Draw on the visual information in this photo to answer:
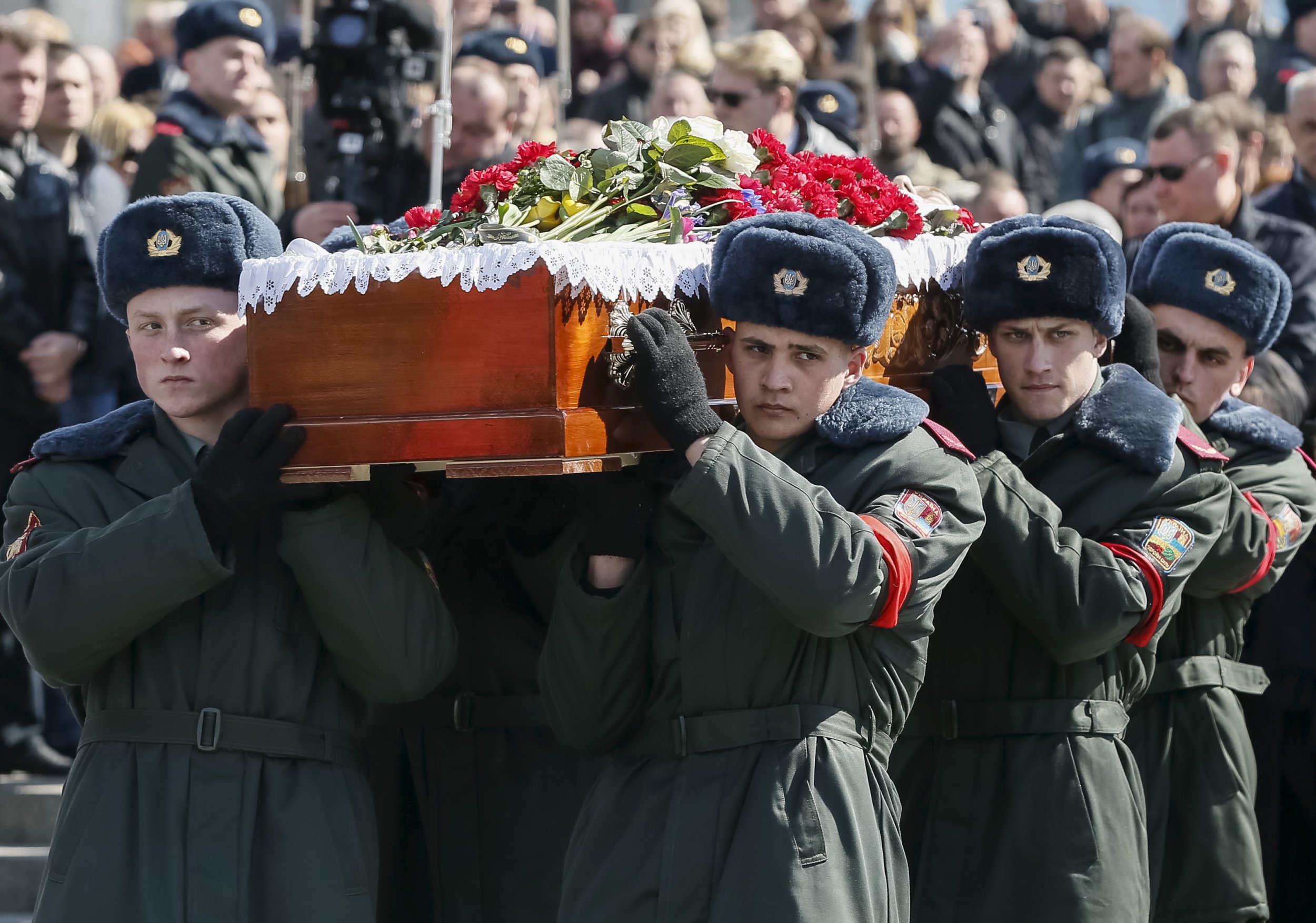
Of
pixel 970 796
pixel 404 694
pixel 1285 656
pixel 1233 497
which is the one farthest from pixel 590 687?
pixel 1285 656

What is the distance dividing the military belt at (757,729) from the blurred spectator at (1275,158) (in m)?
5.76

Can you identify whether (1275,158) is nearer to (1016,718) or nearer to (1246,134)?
(1246,134)

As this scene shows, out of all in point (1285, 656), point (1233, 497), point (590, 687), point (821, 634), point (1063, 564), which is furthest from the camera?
point (1285, 656)

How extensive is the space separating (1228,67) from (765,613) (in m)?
7.29

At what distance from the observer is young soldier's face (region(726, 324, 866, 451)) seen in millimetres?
3717

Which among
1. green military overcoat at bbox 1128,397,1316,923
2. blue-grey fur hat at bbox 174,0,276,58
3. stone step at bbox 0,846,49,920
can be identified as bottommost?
stone step at bbox 0,846,49,920

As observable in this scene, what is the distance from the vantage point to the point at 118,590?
142 inches

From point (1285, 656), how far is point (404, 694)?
300 cm

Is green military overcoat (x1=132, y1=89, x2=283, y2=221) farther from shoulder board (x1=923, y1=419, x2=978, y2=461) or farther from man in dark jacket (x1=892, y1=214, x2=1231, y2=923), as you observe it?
shoulder board (x1=923, y1=419, x2=978, y2=461)

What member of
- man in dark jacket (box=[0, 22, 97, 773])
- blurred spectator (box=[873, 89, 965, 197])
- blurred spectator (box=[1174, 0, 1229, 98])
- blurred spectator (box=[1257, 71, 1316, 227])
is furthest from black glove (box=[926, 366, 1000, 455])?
blurred spectator (box=[1174, 0, 1229, 98])

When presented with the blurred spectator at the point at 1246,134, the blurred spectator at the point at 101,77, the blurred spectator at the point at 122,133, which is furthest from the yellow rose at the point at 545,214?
the blurred spectator at the point at 101,77

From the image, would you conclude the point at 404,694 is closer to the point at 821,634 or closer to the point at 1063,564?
the point at 821,634

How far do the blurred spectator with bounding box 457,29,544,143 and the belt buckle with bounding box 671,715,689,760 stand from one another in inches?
169

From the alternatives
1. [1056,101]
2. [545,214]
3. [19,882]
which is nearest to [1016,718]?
[545,214]
